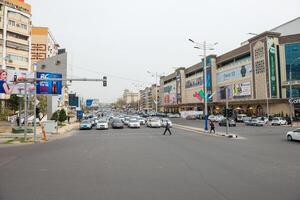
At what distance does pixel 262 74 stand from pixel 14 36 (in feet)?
200

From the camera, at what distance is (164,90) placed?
134 metres

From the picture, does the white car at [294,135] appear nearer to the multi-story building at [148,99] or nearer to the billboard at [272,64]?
the billboard at [272,64]

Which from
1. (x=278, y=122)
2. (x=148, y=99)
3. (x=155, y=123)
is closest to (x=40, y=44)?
(x=155, y=123)

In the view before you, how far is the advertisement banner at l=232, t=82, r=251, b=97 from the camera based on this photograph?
61.8 m

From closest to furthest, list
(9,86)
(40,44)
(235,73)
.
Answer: (9,86) < (235,73) < (40,44)

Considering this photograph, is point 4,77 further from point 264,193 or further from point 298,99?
point 298,99

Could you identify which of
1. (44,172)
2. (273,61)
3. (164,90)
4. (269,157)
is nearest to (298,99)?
(273,61)

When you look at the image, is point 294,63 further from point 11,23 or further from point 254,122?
point 11,23

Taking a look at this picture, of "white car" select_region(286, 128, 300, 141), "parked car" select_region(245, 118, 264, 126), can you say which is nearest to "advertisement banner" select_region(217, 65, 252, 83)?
"parked car" select_region(245, 118, 264, 126)

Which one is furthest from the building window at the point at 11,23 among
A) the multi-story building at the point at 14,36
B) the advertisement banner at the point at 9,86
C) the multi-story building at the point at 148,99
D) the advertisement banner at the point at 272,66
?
the multi-story building at the point at 148,99

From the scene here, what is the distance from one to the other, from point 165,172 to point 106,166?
2.63m

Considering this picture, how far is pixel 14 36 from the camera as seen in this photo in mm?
64938

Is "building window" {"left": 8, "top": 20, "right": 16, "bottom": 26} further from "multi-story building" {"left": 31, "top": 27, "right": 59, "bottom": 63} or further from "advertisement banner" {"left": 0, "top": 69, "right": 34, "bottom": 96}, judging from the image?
"advertisement banner" {"left": 0, "top": 69, "right": 34, "bottom": 96}

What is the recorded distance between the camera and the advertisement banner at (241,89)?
6178cm
